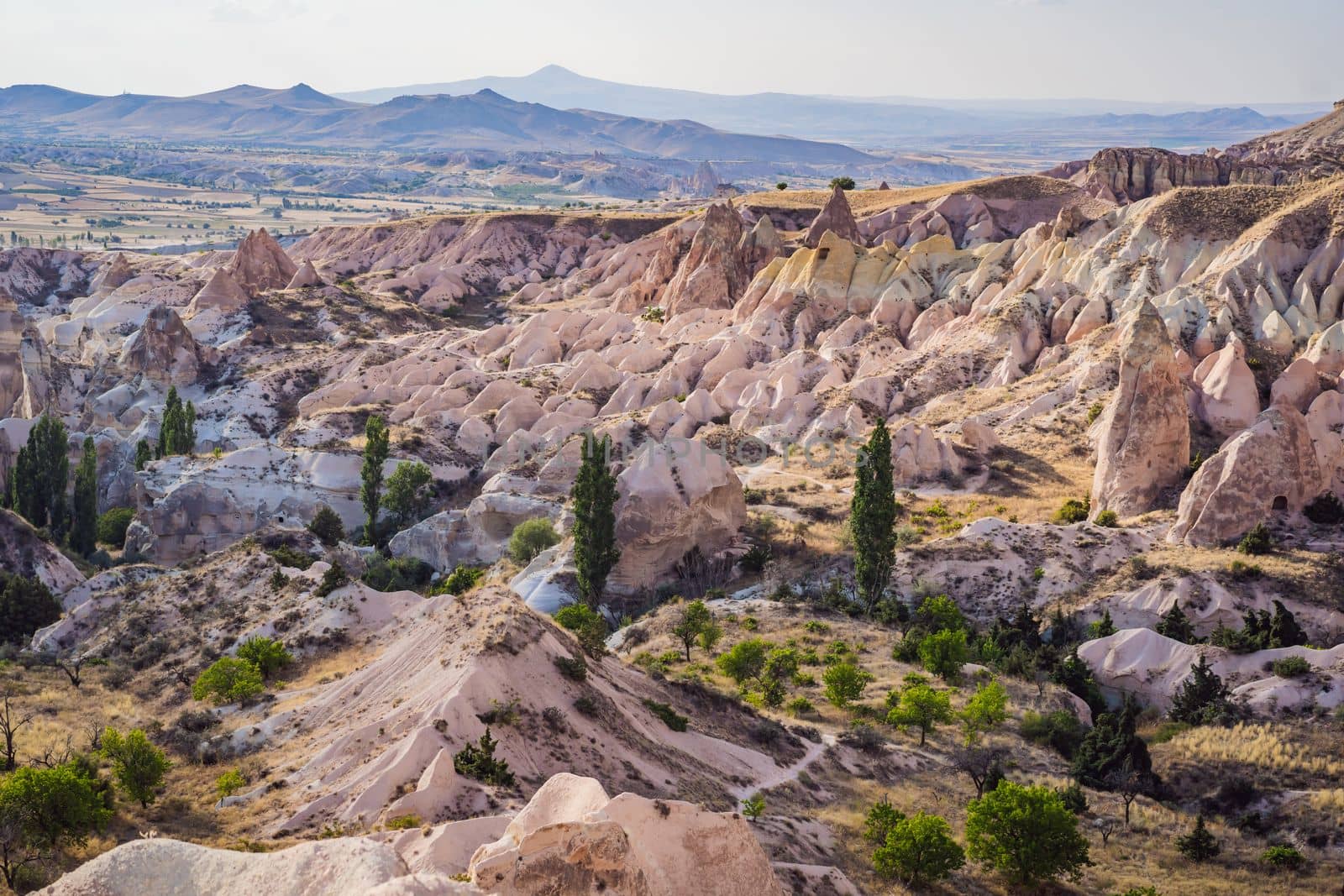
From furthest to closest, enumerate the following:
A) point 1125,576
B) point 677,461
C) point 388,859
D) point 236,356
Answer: point 236,356 < point 677,461 < point 1125,576 < point 388,859

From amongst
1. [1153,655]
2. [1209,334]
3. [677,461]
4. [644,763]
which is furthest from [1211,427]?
[644,763]

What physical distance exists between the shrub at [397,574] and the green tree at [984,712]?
79.9 ft

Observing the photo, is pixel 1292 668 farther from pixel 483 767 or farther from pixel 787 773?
pixel 483 767

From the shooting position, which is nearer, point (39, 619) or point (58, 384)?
point (39, 619)

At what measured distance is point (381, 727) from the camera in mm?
24953

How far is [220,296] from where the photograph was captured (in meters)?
99.2

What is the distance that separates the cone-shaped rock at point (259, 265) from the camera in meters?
110

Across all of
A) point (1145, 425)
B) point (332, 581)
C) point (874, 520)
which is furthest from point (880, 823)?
point (1145, 425)

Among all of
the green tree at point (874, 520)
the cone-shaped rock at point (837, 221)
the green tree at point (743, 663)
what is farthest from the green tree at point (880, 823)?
the cone-shaped rock at point (837, 221)

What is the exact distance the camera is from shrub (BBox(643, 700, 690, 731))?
28.6 metres

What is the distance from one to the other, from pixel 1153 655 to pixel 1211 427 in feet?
67.5

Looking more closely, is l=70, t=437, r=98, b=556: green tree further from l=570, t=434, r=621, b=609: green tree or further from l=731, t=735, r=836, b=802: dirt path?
l=731, t=735, r=836, b=802: dirt path

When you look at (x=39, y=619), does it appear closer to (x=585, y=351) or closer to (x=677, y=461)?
(x=677, y=461)

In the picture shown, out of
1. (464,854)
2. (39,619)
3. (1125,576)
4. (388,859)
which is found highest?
(388,859)
